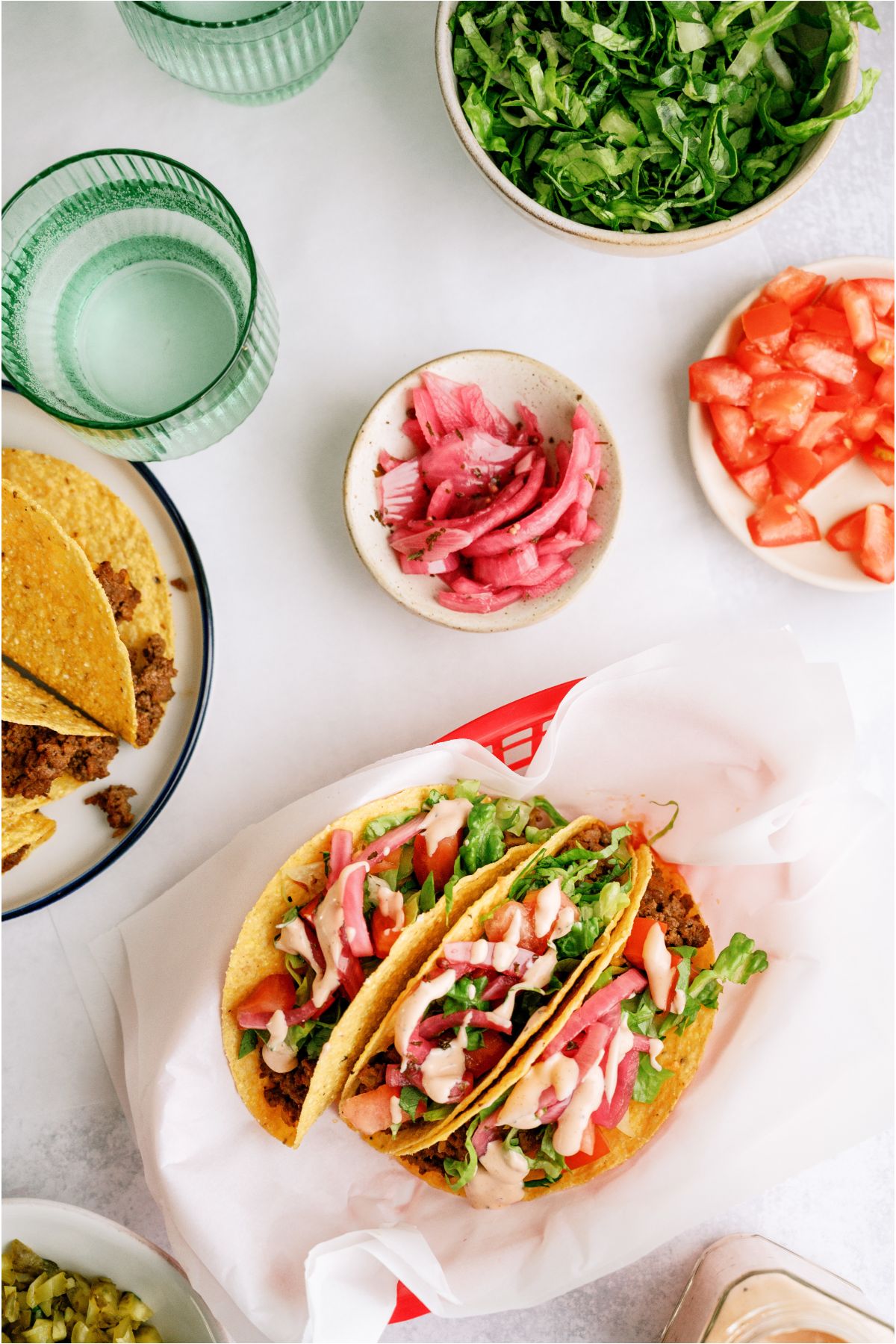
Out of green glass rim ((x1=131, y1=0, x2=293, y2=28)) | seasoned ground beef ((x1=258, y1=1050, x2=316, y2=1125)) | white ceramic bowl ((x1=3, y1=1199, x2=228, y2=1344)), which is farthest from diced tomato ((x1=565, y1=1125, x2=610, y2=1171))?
green glass rim ((x1=131, y1=0, x2=293, y2=28))

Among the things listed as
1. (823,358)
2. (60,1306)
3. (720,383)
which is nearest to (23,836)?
(60,1306)

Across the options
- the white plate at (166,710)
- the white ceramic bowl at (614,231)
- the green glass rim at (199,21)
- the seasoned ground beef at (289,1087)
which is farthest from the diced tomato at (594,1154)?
the green glass rim at (199,21)

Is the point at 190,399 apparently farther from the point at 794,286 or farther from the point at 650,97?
the point at 794,286

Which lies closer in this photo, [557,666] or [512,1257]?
[512,1257]

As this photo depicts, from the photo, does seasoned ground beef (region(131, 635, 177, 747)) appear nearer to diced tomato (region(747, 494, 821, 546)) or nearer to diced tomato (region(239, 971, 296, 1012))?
diced tomato (region(239, 971, 296, 1012))

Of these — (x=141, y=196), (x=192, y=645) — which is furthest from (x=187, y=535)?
(x=141, y=196)

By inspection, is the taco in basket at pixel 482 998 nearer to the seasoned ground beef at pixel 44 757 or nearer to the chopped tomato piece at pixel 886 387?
the seasoned ground beef at pixel 44 757

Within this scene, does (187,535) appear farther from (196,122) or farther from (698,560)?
(698,560)
